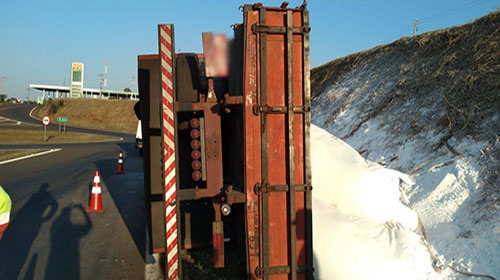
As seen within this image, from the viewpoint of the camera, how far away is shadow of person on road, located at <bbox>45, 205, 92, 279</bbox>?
14.1 ft

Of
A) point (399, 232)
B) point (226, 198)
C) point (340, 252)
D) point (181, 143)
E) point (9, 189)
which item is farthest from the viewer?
point (9, 189)

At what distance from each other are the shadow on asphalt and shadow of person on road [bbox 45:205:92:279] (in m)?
0.80

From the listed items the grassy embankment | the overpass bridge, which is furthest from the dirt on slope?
the overpass bridge

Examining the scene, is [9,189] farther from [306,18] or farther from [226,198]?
[306,18]

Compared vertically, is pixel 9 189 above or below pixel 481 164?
below

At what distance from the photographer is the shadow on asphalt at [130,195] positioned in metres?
5.92

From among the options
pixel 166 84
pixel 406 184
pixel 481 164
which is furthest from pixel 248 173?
pixel 481 164

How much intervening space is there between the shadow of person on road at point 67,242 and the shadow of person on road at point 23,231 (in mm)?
298

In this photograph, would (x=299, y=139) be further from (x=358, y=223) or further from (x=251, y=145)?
(x=358, y=223)

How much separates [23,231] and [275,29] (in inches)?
→ 219

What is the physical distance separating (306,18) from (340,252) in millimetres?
2692

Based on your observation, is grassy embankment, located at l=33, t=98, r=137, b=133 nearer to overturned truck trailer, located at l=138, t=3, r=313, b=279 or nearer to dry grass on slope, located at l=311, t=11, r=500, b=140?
dry grass on slope, located at l=311, t=11, r=500, b=140

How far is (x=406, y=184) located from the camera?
19.1 ft

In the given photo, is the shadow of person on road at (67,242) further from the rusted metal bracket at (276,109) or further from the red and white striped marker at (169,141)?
the rusted metal bracket at (276,109)
